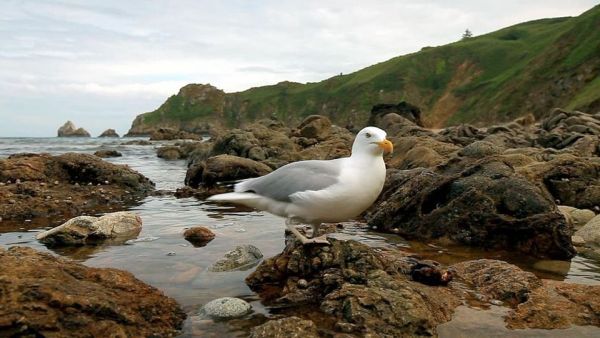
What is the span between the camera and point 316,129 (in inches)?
1224

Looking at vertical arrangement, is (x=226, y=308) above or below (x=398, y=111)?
below

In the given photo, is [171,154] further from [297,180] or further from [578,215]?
[297,180]

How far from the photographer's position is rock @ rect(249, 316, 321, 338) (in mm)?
4340

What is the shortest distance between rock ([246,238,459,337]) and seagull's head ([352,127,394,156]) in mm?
1055

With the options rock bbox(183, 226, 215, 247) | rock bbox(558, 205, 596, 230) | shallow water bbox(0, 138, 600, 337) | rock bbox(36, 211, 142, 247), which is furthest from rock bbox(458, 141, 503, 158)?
rock bbox(36, 211, 142, 247)

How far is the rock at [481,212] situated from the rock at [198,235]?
10.4 feet

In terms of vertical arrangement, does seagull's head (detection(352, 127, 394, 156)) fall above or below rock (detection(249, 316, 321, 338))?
above

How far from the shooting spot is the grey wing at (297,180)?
5715 mm

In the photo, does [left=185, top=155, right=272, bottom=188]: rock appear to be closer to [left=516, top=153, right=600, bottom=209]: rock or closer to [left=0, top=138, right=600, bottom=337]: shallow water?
[left=0, top=138, right=600, bottom=337]: shallow water

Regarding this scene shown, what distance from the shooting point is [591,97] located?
5391cm

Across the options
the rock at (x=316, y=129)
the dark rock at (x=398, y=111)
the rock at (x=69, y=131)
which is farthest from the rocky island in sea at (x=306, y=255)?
the rock at (x=69, y=131)

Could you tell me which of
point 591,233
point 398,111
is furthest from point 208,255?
point 398,111

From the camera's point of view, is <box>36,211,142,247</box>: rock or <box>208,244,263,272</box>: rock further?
<box>36,211,142,247</box>: rock

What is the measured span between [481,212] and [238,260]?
13.2 ft
